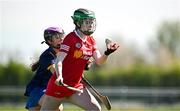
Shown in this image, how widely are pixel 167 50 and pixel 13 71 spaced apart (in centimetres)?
3298

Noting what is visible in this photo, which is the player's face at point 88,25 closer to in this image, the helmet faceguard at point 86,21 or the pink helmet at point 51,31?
the helmet faceguard at point 86,21

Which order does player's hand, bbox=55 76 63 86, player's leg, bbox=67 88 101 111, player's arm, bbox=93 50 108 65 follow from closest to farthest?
player's hand, bbox=55 76 63 86 → player's leg, bbox=67 88 101 111 → player's arm, bbox=93 50 108 65

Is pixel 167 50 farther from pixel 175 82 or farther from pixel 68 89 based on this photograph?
pixel 68 89

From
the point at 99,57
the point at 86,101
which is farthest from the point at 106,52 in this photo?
the point at 86,101

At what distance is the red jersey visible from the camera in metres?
9.54

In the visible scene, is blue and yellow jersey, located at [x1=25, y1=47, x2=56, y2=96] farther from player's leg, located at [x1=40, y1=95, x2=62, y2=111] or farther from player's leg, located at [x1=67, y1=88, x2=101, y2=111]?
player's leg, located at [x1=67, y1=88, x2=101, y2=111]

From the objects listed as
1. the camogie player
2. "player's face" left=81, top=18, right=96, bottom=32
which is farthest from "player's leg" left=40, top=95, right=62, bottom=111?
"player's face" left=81, top=18, right=96, bottom=32

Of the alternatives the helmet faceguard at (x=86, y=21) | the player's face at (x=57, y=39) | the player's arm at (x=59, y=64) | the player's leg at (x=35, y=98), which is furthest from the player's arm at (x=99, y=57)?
the player's leg at (x=35, y=98)

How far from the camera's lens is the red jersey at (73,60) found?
31.3ft

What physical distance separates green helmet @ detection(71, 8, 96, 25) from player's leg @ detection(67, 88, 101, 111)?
1022mm

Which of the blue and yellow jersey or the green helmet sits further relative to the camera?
the blue and yellow jersey

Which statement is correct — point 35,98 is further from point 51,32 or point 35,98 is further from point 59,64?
point 59,64

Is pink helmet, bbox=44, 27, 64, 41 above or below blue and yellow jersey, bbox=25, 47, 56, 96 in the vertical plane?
above

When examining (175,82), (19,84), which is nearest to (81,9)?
(19,84)
